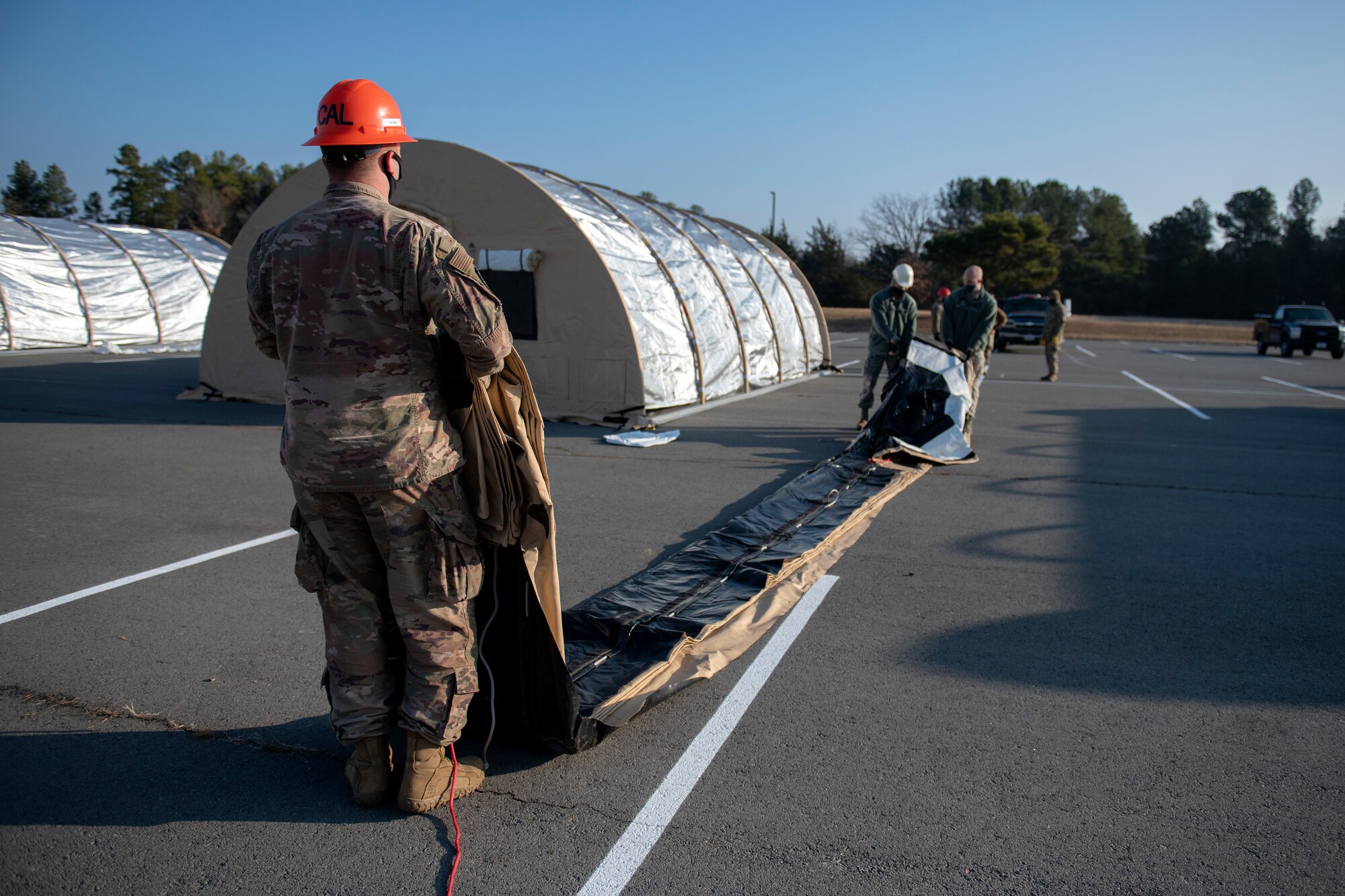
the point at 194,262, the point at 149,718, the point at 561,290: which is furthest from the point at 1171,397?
the point at 194,262

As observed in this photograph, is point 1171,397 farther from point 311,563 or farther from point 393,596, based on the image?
point 311,563

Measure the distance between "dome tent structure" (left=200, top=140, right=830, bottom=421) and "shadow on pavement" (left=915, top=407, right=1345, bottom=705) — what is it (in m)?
4.80

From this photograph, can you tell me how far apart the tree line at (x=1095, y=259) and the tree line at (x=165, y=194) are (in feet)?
118

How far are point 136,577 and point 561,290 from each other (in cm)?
708

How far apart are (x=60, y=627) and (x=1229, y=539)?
7270 millimetres

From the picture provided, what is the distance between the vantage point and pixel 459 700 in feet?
9.09

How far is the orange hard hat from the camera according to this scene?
8.65ft

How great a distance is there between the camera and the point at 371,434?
2592mm

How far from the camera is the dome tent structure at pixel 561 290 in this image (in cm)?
1112

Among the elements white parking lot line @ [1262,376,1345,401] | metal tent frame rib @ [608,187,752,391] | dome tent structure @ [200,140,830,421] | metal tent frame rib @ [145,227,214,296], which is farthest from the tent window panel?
metal tent frame rib @ [145,227,214,296]

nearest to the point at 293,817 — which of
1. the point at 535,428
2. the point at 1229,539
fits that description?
the point at 535,428

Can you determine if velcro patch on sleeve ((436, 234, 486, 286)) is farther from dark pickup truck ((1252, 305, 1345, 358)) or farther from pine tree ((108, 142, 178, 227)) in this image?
pine tree ((108, 142, 178, 227))

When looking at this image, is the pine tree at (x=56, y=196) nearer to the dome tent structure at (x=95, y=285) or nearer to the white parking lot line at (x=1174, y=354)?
the dome tent structure at (x=95, y=285)

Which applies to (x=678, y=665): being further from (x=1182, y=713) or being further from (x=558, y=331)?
(x=558, y=331)
